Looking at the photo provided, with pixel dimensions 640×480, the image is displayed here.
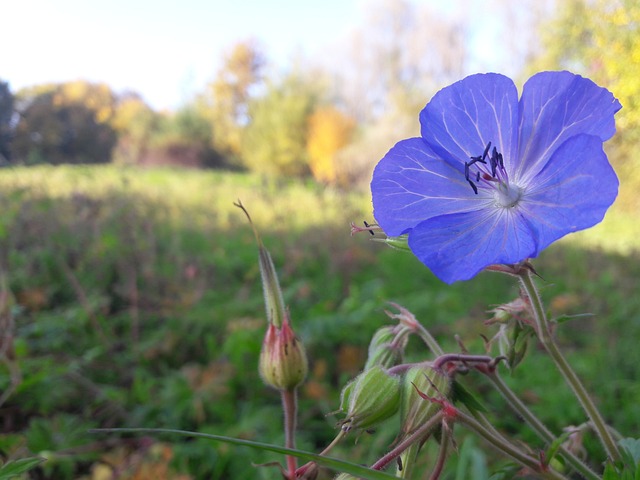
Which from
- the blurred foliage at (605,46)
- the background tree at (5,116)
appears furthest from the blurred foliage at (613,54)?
the background tree at (5,116)

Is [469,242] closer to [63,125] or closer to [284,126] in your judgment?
[63,125]

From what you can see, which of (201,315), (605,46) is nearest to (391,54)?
(605,46)

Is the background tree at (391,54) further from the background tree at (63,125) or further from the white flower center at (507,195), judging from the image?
the white flower center at (507,195)

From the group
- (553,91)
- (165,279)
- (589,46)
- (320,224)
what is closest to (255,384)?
(165,279)

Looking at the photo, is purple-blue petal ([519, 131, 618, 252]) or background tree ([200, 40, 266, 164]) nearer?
purple-blue petal ([519, 131, 618, 252])

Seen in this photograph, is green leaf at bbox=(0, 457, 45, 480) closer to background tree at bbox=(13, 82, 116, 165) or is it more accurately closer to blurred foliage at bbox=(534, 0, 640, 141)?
background tree at bbox=(13, 82, 116, 165)

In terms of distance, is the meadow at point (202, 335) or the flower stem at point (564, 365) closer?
the flower stem at point (564, 365)

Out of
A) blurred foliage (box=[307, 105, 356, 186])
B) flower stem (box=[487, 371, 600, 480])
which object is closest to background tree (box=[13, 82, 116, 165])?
flower stem (box=[487, 371, 600, 480])
